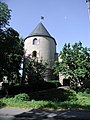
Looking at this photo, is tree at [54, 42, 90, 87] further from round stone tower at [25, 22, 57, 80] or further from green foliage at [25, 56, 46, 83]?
round stone tower at [25, 22, 57, 80]

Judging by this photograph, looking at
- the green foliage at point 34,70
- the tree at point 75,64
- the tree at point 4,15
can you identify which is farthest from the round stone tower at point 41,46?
the tree at point 4,15

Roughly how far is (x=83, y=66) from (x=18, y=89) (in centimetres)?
1098

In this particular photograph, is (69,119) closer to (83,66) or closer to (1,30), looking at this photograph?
(1,30)

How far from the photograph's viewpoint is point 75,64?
3966 cm

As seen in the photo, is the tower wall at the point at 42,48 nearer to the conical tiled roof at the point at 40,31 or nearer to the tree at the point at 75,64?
the conical tiled roof at the point at 40,31

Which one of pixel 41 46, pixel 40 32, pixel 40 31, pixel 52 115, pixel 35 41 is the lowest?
pixel 52 115

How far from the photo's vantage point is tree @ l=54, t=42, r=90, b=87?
38.5 meters

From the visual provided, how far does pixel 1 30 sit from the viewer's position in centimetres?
3203

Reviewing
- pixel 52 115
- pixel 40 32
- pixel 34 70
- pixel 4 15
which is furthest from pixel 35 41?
pixel 52 115

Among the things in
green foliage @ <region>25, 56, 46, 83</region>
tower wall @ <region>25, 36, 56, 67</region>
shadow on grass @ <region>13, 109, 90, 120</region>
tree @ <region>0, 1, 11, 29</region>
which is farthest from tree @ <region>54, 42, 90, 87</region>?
shadow on grass @ <region>13, 109, 90, 120</region>

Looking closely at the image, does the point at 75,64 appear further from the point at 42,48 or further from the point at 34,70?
the point at 42,48

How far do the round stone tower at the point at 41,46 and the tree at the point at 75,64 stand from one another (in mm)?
9399

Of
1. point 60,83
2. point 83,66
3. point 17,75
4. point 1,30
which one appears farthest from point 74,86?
point 1,30

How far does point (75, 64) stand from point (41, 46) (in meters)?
12.7
